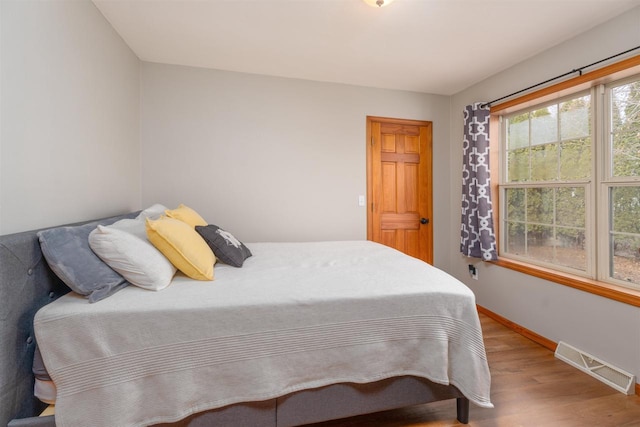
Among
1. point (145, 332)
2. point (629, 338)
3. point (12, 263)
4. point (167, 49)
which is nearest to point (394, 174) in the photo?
point (629, 338)

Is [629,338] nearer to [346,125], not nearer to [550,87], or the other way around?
[550,87]

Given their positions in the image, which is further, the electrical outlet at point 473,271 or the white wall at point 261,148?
the electrical outlet at point 473,271

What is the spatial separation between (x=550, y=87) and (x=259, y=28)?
2.37 metres

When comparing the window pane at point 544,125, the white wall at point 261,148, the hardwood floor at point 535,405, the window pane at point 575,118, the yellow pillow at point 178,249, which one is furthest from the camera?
the white wall at point 261,148

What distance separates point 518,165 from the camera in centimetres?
286

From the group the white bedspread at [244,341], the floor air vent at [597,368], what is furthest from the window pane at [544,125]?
the white bedspread at [244,341]

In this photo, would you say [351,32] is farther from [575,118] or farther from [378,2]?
[575,118]

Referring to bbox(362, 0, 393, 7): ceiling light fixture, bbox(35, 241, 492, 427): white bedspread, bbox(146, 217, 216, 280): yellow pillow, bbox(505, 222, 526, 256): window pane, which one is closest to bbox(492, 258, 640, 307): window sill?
bbox(505, 222, 526, 256): window pane

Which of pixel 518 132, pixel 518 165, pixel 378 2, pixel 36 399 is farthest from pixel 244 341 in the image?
pixel 518 132

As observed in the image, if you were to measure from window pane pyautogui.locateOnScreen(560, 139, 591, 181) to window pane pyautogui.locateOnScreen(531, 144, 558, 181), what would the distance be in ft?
0.22

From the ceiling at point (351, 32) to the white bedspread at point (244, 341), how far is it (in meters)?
1.76

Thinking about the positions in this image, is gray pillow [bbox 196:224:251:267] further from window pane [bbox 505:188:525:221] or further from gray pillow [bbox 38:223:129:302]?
window pane [bbox 505:188:525:221]

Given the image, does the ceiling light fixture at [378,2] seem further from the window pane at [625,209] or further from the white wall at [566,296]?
the window pane at [625,209]

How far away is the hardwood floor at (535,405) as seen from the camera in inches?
62.2
